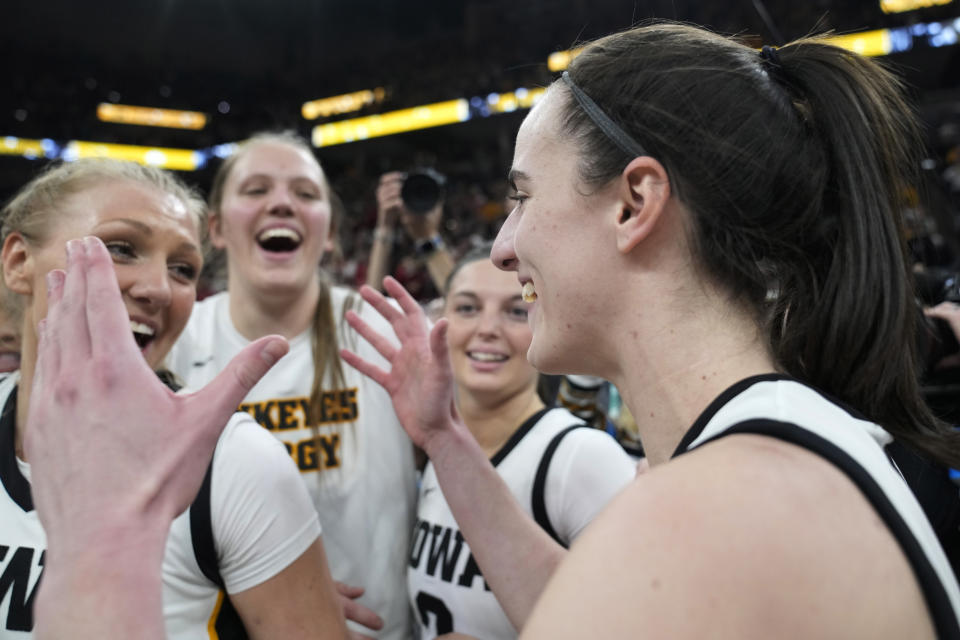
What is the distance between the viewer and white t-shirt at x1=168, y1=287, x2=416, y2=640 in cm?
173

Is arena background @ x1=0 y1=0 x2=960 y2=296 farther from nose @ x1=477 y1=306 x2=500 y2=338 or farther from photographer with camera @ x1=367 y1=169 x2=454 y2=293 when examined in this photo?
nose @ x1=477 y1=306 x2=500 y2=338

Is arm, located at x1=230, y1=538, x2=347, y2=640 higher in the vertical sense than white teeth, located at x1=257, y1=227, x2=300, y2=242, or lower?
lower

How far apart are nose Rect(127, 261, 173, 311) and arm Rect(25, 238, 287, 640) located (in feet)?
1.62

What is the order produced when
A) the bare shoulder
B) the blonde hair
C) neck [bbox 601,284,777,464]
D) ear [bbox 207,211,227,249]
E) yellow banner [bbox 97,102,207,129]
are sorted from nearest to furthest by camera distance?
the bare shoulder < neck [bbox 601,284,777,464] < the blonde hair < ear [bbox 207,211,227,249] < yellow banner [bbox 97,102,207,129]

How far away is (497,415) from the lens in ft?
6.24

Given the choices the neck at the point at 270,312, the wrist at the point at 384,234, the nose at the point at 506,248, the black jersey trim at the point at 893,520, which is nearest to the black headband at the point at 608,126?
the nose at the point at 506,248

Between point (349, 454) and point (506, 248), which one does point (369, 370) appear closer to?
point (349, 454)

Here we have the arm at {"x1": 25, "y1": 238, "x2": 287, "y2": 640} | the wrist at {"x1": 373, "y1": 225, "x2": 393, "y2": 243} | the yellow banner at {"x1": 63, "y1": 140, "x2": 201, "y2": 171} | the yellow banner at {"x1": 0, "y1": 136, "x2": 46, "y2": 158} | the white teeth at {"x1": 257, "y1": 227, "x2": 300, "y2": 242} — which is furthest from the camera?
the yellow banner at {"x1": 63, "y1": 140, "x2": 201, "y2": 171}

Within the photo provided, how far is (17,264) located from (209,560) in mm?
711

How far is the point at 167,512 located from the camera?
73 centimetres

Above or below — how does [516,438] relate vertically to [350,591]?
above

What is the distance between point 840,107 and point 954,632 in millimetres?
632

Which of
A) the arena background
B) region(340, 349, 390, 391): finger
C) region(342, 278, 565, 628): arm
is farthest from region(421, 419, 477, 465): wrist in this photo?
the arena background

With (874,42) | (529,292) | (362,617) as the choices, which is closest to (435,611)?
(362,617)
